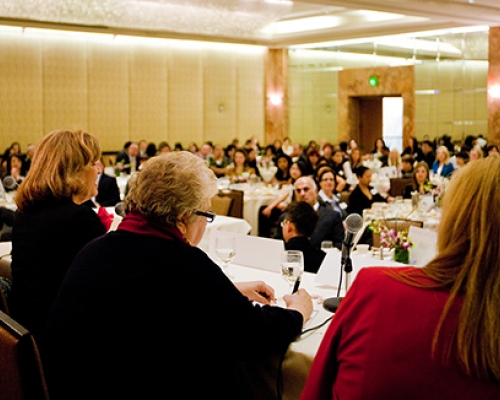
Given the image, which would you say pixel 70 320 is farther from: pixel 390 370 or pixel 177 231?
pixel 390 370

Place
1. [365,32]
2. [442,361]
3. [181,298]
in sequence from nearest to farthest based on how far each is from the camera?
[442,361]
[181,298]
[365,32]

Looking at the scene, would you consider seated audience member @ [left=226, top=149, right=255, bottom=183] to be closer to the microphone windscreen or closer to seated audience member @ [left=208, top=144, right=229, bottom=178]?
seated audience member @ [left=208, top=144, right=229, bottom=178]

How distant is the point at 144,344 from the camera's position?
2062mm

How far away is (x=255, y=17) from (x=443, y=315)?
43.8 ft

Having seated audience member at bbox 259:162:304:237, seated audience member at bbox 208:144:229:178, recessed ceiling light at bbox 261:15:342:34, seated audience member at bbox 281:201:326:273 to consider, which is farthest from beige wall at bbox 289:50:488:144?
seated audience member at bbox 281:201:326:273

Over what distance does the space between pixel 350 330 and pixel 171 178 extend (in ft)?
3.12

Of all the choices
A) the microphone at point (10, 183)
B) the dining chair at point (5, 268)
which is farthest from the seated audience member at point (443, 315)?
the microphone at point (10, 183)

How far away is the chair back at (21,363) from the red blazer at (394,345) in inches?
33.0

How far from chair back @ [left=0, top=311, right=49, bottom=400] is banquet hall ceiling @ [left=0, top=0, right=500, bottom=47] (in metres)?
9.10

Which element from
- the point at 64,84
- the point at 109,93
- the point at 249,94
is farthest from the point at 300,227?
the point at 249,94

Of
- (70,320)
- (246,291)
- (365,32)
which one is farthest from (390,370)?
(365,32)

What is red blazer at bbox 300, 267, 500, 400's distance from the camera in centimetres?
142

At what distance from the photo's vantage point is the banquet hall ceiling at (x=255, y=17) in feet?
37.2

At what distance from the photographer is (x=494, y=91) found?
45.3ft
